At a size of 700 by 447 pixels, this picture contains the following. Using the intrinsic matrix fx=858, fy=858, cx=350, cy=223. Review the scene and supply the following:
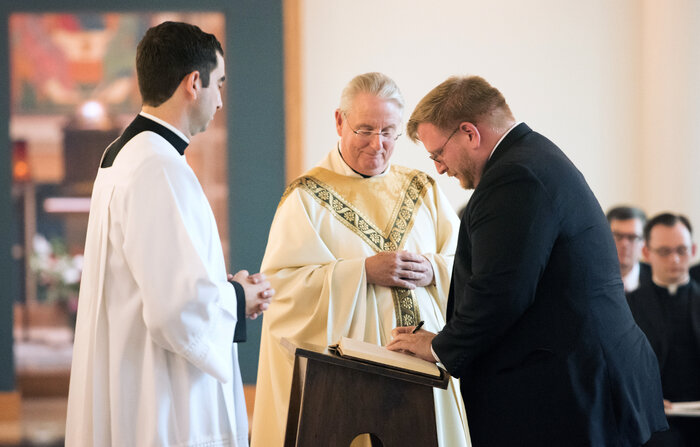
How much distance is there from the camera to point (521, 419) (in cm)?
250

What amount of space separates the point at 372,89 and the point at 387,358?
1.39 metres

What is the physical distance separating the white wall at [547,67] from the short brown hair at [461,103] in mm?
4191

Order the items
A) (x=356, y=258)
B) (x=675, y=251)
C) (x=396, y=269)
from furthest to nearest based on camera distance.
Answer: (x=675, y=251), (x=356, y=258), (x=396, y=269)

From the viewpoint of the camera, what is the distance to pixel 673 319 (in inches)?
176

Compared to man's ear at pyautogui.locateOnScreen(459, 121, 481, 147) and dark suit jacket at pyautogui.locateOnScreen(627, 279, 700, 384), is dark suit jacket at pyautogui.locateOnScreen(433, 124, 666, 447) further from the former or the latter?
dark suit jacket at pyautogui.locateOnScreen(627, 279, 700, 384)

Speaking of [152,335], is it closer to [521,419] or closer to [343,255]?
[521,419]

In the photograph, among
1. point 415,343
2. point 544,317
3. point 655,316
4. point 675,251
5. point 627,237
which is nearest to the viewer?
point 544,317

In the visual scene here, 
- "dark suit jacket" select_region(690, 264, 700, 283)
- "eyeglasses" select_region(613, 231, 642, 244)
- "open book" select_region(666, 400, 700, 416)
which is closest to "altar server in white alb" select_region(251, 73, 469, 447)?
"open book" select_region(666, 400, 700, 416)

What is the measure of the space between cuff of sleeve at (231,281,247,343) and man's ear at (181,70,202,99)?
57cm

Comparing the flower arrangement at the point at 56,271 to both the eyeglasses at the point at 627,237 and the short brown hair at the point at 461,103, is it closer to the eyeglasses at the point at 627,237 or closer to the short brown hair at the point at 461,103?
the eyeglasses at the point at 627,237

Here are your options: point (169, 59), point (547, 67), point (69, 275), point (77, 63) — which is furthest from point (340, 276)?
point (77, 63)

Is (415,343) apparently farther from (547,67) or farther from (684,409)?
(547,67)

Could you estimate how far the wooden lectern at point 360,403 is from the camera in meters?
2.50

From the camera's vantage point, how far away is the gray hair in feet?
11.8
